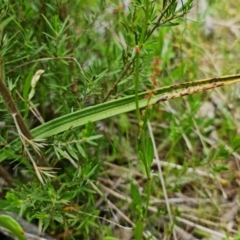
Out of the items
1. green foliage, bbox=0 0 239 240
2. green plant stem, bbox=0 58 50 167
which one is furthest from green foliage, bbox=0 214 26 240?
green plant stem, bbox=0 58 50 167

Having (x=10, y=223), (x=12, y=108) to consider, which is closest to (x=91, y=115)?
(x=12, y=108)

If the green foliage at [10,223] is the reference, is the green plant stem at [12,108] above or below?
above

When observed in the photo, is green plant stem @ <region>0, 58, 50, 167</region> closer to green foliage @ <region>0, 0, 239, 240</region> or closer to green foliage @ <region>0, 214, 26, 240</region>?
green foliage @ <region>0, 0, 239, 240</region>

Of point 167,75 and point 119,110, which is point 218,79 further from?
point 167,75

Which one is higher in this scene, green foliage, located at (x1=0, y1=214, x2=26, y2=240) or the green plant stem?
the green plant stem

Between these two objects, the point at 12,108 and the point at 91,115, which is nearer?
the point at 12,108

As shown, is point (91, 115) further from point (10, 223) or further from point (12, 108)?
point (10, 223)

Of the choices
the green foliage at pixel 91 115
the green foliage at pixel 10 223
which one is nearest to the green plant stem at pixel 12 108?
the green foliage at pixel 91 115

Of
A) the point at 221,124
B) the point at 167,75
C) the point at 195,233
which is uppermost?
the point at 167,75

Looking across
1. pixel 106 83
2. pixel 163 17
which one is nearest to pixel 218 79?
pixel 163 17

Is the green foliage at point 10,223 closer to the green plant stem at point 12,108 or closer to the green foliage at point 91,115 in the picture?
the green foliage at point 91,115

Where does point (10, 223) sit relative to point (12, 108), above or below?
below
